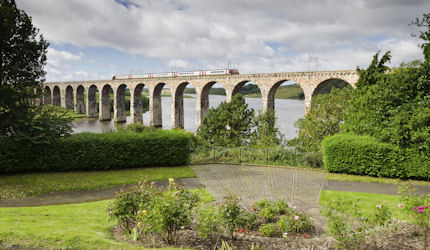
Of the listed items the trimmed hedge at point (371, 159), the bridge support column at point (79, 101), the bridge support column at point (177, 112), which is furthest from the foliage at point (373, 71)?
the bridge support column at point (79, 101)

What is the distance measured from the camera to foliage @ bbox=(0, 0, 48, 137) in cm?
1087

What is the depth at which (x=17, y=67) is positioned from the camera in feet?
36.8

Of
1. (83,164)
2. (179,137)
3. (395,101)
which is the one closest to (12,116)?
(83,164)

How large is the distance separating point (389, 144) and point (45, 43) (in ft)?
52.1

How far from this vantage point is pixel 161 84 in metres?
41.9

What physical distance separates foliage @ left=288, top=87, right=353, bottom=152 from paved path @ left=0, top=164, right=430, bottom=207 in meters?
7.08

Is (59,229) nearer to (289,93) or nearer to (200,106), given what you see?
(200,106)

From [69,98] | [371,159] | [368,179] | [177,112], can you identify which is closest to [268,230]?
[368,179]

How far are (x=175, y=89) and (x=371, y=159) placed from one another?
30484 millimetres

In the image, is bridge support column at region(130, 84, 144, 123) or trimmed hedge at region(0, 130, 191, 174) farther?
bridge support column at region(130, 84, 144, 123)

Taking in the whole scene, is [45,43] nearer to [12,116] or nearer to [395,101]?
[12,116]

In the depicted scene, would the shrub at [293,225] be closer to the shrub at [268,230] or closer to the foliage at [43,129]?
the shrub at [268,230]

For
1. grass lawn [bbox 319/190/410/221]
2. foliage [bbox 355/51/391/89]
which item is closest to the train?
foliage [bbox 355/51/391/89]

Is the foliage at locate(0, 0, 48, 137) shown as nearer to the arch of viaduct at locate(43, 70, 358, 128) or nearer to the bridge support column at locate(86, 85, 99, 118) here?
the arch of viaduct at locate(43, 70, 358, 128)
